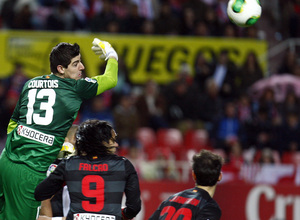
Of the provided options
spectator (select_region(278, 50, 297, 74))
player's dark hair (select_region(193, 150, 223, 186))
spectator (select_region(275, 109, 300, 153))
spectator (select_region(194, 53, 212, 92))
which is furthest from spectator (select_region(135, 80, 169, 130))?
player's dark hair (select_region(193, 150, 223, 186))

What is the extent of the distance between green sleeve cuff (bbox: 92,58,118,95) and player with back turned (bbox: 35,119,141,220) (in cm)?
45

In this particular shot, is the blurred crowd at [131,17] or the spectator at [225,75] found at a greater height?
the blurred crowd at [131,17]

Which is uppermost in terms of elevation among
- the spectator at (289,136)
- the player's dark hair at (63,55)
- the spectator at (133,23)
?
the spectator at (133,23)

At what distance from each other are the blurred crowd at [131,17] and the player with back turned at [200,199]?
881 centimetres

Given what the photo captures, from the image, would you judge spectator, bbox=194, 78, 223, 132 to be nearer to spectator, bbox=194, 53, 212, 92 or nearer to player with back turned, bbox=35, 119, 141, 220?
spectator, bbox=194, 53, 212, 92

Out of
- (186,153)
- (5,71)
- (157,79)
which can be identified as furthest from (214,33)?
(5,71)

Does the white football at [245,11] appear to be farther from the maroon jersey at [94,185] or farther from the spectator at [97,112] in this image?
the spectator at [97,112]

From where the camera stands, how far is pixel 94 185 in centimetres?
455

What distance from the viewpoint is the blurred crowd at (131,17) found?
45.1 ft

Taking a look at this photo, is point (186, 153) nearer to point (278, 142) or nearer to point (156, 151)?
point (156, 151)

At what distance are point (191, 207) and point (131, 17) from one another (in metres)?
9.52

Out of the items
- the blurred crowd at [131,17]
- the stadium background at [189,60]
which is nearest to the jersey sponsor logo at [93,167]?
the stadium background at [189,60]

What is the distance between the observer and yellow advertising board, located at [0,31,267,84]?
42.9ft

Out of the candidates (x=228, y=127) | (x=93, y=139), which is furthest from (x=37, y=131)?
(x=228, y=127)
